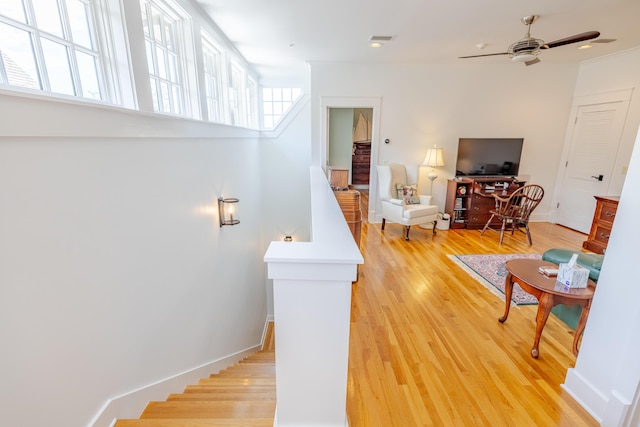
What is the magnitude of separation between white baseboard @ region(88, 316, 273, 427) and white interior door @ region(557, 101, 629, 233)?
5.95 meters

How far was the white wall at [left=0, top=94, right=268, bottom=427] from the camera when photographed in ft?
2.84

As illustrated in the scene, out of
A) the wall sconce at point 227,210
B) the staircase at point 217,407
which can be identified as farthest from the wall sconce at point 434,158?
the staircase at point 217,407

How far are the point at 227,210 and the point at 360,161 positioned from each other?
6022mm

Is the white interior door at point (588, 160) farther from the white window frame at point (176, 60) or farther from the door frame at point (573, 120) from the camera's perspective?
the white window frame at point (176, 60)

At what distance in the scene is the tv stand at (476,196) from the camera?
4.72m

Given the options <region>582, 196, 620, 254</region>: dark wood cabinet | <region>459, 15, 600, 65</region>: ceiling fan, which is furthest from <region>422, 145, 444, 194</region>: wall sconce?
<region>582, 196, 620, 254</region>: dark wood cabinet

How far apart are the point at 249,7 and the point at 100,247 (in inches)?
104

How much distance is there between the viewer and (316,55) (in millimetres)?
4309

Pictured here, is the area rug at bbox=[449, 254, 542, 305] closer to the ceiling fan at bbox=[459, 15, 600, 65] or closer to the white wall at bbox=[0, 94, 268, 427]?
the ceiling fan at bbox=[459, 15, 600, 65]

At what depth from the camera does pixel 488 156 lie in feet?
16.2

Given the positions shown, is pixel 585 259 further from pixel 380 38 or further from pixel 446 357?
pixel 380 38

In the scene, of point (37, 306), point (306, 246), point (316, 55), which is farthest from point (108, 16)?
point (316, 55)

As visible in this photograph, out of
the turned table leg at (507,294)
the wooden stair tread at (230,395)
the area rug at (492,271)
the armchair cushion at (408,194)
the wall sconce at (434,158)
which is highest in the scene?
the wall sconce at (434,158)

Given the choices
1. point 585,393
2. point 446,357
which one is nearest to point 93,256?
point 446,357
